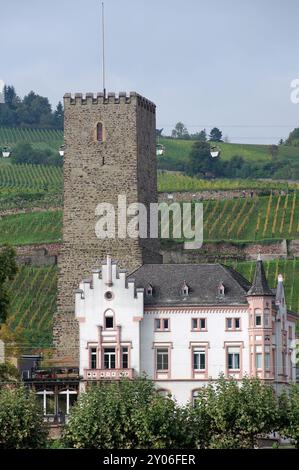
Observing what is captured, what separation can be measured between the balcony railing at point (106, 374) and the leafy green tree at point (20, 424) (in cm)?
1454

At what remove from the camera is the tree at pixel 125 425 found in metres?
87.6

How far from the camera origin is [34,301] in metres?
144

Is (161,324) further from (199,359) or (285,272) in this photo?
(285,272)

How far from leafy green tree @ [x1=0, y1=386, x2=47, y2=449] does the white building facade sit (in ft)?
50.5

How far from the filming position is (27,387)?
104188 mm

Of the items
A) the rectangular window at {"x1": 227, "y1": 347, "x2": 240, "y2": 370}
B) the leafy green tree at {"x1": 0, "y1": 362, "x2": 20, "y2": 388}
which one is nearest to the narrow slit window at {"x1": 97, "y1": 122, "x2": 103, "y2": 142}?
the rectangular window at {"x1": 227, "y1": 347, "x2": 240, "y2": 370}

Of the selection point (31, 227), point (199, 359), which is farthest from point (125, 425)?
point (31, 227)

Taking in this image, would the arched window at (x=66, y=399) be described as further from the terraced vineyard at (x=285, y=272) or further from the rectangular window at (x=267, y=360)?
the terraced vineyard at (x=285, y=272)

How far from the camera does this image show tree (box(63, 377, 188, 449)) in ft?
287

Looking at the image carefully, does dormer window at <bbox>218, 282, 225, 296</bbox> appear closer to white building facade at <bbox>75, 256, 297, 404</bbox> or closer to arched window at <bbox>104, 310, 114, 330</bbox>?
white building facade at <bbox>75, 256, 297, 404</bbox>

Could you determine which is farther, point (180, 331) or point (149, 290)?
point (149, 290)

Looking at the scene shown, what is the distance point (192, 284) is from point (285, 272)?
111 ft
